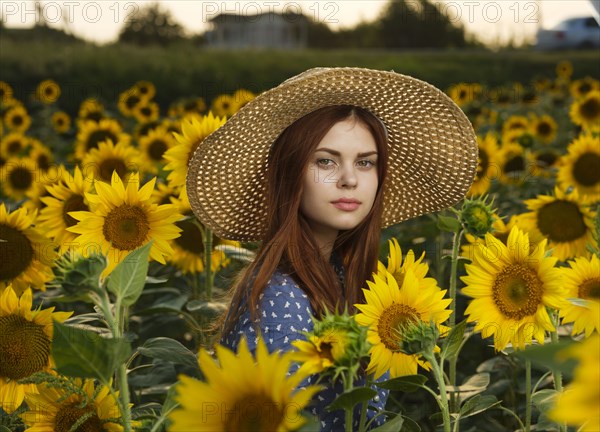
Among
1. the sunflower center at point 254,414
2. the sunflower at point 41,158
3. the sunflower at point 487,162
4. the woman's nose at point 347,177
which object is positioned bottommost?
the sunflower at point 41,158

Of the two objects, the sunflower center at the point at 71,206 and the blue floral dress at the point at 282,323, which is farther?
the sunflower center at the point at 71,206

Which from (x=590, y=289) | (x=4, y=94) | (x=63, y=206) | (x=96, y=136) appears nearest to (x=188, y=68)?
(x=4, y=94)

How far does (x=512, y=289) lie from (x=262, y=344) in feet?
2.44

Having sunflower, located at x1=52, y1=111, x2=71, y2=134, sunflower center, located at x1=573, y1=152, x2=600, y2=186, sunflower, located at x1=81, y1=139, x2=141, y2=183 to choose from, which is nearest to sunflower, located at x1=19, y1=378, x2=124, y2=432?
sunflower, located at x1=81, y1=139, x2=141, y2=183

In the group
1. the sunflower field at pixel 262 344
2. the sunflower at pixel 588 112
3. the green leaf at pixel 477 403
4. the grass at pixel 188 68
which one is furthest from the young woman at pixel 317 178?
the grass at pixel 188 68

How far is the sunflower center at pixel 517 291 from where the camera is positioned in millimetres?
1483

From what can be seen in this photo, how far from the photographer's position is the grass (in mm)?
11445

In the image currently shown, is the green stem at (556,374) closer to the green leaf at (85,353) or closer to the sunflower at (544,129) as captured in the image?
the green leaf at (85,353)

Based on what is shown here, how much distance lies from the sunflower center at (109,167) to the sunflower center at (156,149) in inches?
22.7

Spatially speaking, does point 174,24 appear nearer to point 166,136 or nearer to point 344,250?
point 166,136

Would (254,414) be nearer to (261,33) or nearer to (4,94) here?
(4,94)

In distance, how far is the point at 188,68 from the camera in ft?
A: 42.4

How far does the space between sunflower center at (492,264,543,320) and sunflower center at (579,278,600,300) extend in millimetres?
216

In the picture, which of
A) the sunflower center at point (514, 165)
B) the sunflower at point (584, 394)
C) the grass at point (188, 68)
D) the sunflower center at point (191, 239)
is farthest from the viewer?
the grass at point (188, 68)
